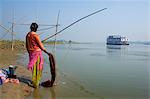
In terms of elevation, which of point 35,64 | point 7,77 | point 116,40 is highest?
point 116,40

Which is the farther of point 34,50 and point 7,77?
point 7,77

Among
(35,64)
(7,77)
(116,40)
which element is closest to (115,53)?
(7,77)

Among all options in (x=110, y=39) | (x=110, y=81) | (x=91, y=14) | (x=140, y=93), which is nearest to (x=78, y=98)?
(x=140, y=93)

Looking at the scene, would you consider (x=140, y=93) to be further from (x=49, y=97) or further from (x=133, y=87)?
(x=49, y=97)

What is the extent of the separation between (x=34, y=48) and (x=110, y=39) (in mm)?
76547

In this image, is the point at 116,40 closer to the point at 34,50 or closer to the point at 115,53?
the point at 115,53

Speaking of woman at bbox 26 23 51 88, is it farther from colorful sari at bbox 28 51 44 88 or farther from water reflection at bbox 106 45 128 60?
water reflection at bbox 106 45 128 60

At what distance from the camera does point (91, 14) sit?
835cm

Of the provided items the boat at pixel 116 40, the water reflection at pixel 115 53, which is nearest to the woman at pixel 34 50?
the water reflection at pixel 115 53

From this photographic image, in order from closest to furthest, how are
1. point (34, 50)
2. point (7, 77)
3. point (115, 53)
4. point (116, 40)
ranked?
point (34, 50) → point (7, 77) → point (115, 53) → point (116, 40)

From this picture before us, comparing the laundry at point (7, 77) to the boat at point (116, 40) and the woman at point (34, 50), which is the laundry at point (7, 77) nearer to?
the woman at point (34, 50)

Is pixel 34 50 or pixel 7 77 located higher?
pixel 34 50

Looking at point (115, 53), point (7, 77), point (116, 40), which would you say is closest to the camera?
point (7, 77)

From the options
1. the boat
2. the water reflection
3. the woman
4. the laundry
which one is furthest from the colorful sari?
the boat
